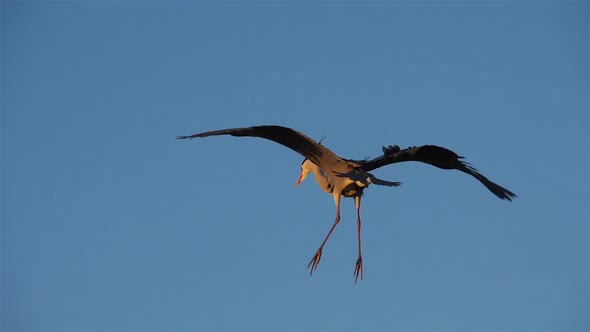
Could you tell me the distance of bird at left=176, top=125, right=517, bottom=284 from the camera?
18438 millimetres

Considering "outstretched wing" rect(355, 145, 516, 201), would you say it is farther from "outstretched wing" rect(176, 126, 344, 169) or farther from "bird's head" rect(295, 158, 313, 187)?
"bird's head" rect(295, 158, 313, 187)

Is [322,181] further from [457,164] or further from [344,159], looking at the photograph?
[457,164]

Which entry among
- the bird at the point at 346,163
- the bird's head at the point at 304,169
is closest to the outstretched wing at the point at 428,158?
the bird at the point at 346,163

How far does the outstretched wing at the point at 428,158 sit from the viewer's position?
60.7 feet

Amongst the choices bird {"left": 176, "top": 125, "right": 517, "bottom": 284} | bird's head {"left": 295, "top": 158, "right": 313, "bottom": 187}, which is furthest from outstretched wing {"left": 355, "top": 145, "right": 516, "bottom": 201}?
bird's head {"left": 295, "top": 158, "right": 313, "bottom": 187}

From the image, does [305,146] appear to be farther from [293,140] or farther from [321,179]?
[321,179]

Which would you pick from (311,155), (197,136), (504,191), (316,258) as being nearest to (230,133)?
(197,136)

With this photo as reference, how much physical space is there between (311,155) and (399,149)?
1.71 meters

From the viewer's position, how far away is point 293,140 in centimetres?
1912

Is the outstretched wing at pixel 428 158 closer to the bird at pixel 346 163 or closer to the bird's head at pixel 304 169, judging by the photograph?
the bird at pixel 346 163

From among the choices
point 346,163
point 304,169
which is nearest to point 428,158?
point 346,163

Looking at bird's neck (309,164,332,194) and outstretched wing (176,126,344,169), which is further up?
bird's neck (309,164,332,194)

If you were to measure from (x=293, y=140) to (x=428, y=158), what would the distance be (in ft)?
7.60

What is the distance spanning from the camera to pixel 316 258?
20125 millimetres
